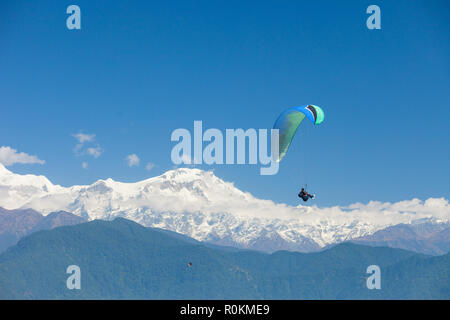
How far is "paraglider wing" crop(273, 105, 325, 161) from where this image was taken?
303 ft

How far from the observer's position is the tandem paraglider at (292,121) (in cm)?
9175

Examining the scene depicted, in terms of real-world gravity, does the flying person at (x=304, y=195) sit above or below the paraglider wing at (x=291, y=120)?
below

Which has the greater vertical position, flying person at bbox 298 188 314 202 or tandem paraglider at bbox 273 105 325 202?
tandem paraglider at bbox 273 105 325 202

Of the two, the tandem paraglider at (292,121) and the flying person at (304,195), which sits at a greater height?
the tandem paraglider at (292,121)

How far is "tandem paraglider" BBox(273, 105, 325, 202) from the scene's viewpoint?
91750 millimetres

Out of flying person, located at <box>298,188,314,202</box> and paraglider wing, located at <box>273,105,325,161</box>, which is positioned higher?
paraglider wing, located at <box>273,105,325,161</box>

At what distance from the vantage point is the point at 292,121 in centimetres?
9869

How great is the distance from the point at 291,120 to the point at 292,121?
0.34m
